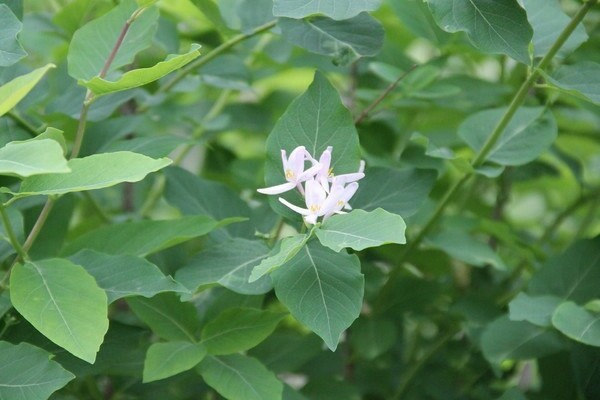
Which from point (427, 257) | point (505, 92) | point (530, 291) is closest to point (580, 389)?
point (530, 291)

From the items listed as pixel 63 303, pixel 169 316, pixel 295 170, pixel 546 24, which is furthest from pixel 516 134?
pixel 63 303

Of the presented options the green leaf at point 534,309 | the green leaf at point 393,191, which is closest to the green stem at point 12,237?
the green leaf at point 393,191

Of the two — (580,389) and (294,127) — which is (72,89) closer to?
(294,127)

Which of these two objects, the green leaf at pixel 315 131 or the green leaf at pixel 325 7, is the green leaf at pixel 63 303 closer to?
the green leaf at pixel 315 131

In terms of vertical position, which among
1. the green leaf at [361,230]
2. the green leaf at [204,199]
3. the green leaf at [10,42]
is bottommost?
the green leaf at [204,199]

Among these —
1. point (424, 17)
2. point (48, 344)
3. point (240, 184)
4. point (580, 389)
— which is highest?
point (424, 17)

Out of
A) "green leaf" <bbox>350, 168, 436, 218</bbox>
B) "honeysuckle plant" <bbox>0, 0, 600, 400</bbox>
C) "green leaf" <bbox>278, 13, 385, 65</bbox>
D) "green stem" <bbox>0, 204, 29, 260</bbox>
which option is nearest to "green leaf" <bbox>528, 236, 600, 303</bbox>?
"honeysuckle plant" <bbox>0, 0, 600, 400</bbox>
